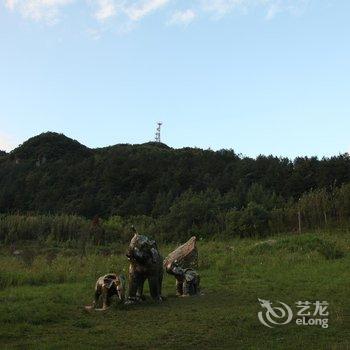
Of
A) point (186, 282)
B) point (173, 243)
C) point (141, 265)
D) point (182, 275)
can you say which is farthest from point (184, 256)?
point (173, 243)

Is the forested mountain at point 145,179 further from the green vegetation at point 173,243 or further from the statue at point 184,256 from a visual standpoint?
the statue at point 184,256

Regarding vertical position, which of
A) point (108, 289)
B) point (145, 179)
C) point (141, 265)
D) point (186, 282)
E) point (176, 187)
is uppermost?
point (145, 179)

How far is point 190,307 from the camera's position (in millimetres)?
7906

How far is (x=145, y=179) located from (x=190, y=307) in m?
41.5

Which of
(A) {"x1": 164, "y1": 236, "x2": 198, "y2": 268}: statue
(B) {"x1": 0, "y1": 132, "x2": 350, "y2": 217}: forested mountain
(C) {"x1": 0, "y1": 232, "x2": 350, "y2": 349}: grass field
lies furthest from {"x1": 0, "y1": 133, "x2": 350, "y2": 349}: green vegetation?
(A) {"x1": 164, "y1": 236, "x2": 198, "y2": 268}: statue

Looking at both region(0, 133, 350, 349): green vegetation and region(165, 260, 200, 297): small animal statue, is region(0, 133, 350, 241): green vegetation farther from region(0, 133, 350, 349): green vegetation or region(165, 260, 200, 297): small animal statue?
region(165, 260, 200, 297): small animal statue

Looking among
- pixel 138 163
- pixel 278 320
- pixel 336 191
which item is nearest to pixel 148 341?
pixel 278 320

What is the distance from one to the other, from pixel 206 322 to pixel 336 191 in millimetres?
20345

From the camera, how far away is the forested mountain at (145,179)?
1569 inches

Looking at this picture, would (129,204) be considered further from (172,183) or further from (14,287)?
(14,287)

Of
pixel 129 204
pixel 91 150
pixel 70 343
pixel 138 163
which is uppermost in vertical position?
pixel 91 150

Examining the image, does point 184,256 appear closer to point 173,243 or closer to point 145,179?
point 173,243

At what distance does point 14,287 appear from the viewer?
11.2 meters

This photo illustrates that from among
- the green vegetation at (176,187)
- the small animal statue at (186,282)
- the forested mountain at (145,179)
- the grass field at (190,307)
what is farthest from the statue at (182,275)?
the forested mountain at (145,179)
